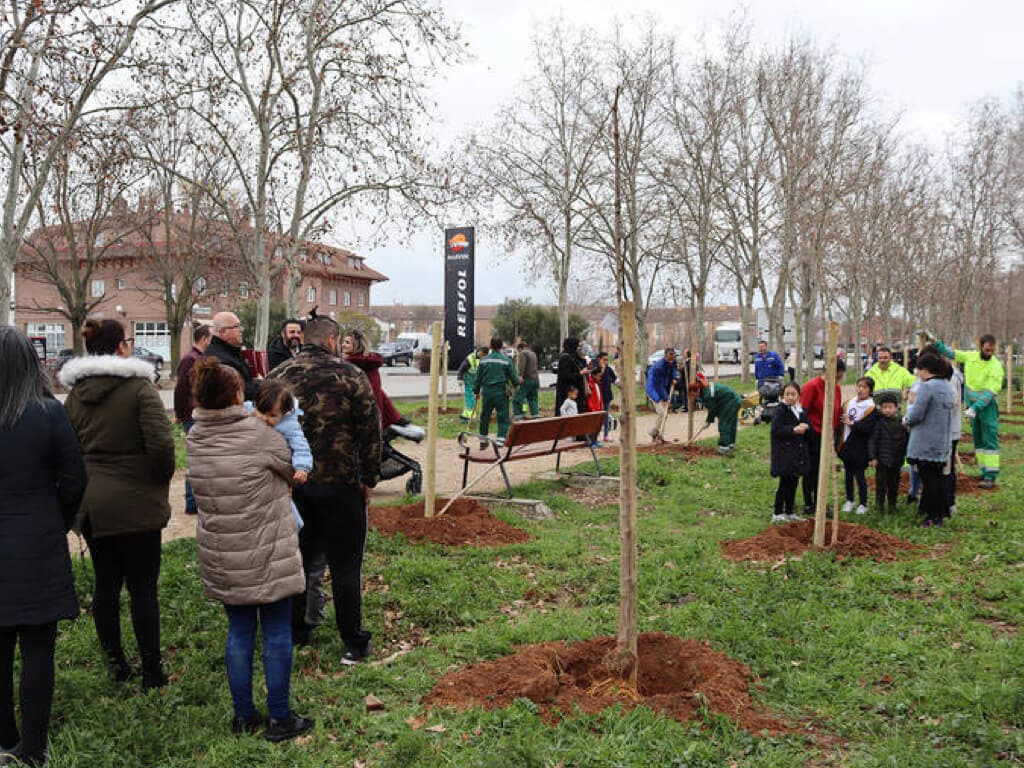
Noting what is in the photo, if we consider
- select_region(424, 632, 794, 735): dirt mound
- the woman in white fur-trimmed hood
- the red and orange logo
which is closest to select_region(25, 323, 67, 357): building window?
the red and orange logo

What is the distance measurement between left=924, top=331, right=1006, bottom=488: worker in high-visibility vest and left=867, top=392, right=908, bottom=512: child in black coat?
6.90 ft

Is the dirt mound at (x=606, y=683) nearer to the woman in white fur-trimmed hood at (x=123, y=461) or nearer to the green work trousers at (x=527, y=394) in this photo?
the woman in white fur-trimmed hood at (x=123, y=461)

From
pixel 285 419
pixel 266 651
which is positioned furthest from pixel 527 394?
pixel 266 651

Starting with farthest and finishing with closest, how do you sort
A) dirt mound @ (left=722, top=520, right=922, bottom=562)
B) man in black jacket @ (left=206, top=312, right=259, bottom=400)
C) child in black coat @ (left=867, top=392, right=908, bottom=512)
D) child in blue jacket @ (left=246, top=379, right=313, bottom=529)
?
child in black coat @ (left=867, top=392, right=908, bottom=512) → dirt mound @ (left=722, top=520, right=922, bottom=562) → man in black jacket @ (left=206, top=312, right=259, bottom=400) → child in blue jacket @ (left=246, top=379, right=313, bottom=529)

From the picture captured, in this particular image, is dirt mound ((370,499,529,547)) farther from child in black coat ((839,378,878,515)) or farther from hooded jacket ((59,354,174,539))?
child in black coat ((839,378,878,515))

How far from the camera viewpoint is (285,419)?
12.6 ft

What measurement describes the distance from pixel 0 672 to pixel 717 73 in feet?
78.6

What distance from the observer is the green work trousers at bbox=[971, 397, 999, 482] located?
9.62 metres

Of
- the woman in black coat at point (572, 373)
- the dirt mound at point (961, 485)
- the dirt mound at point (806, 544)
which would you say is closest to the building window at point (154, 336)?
the woman in black coat at point (572, 373)

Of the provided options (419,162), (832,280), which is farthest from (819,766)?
(832,280)

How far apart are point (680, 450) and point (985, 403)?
4.27m

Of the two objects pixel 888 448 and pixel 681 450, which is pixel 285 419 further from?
pixel 681 450

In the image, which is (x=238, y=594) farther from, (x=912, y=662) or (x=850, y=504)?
(x=850, y=504)

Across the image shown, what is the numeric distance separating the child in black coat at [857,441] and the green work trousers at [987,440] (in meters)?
2.30
